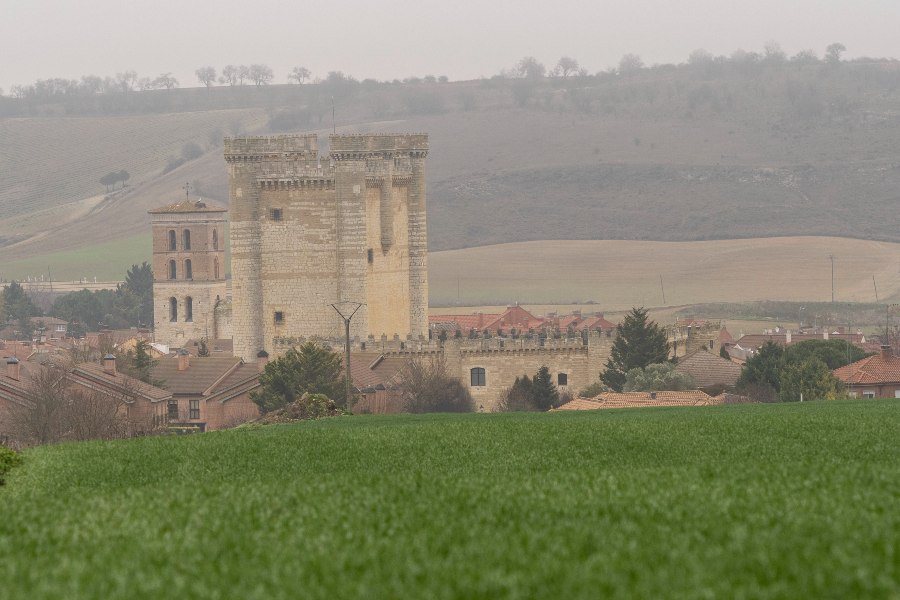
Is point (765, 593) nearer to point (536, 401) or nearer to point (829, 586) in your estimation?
point (829, 586)

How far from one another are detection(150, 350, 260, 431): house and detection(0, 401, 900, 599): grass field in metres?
45.3

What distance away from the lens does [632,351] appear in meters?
82.2

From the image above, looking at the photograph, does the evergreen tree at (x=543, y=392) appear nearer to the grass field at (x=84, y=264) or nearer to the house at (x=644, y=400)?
the house at (x=644, y=400)

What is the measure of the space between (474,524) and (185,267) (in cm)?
9985

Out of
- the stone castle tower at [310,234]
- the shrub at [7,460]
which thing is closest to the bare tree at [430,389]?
the stone castle tower at [310,234]

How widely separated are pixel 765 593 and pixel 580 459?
591 inches

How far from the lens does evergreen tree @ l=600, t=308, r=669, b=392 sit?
81.8 meters

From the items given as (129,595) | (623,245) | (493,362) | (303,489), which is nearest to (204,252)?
(493,362)

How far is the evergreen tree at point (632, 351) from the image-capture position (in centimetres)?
8181

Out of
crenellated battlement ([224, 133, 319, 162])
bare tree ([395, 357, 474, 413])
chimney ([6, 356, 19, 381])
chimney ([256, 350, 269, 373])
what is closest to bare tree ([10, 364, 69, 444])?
chimney ([6, 356, 19, 381])

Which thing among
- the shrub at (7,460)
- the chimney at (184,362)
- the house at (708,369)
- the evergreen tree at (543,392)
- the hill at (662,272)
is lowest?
the evergreen tree at (543,392)

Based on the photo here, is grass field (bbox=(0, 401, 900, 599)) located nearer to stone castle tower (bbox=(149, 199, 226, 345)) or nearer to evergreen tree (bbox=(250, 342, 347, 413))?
evergreen tree (bbox=(250, 342, 347, 413))

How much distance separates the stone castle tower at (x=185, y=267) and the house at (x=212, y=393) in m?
31.7

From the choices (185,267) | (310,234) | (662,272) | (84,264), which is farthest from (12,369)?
(84,264)
